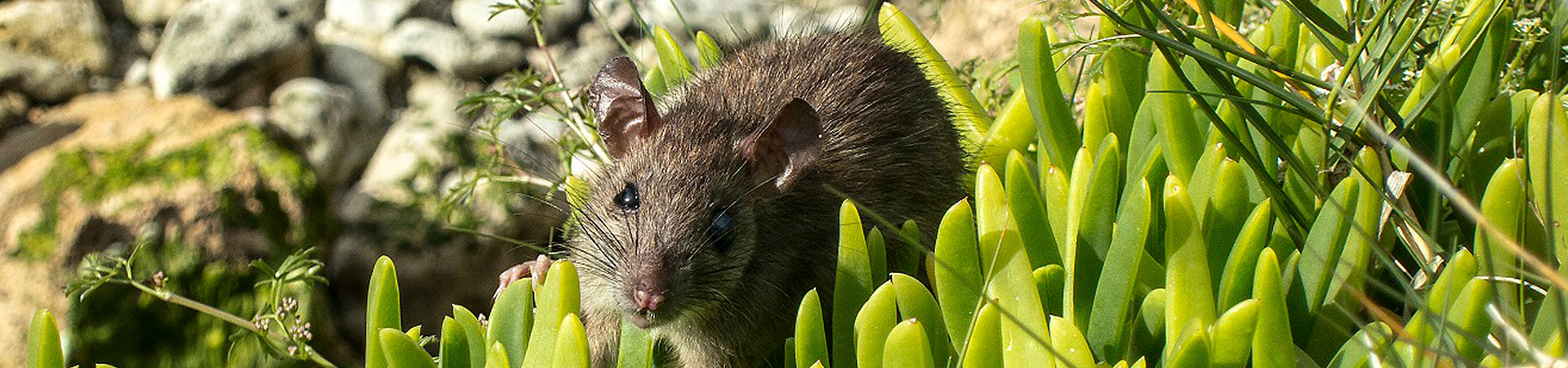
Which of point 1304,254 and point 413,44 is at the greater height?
point 1304,254

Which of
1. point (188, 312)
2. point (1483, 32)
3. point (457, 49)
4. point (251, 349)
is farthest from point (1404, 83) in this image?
point (457, 49)

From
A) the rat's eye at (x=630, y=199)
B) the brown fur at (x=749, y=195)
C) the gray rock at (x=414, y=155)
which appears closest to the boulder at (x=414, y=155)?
the gray rock at (x=414, y=155)

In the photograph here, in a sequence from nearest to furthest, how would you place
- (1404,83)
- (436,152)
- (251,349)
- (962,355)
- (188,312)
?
(962,355) → (1404,83) → (251,349) → (188,312) → (436,152)

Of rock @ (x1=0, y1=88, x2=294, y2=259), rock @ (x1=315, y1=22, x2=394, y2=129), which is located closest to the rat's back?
rock @ (x1=0, y1=88, x2=294, y2=259)

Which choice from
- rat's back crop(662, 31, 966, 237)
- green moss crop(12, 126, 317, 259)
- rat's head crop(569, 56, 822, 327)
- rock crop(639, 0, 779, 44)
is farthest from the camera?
rock crop(639, 0, 779, 44)

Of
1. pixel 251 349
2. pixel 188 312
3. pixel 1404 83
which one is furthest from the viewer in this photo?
pixel 188 312

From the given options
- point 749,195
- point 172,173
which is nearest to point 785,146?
point 749,195

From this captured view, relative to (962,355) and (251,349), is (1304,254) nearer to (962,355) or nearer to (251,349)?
(962,355)

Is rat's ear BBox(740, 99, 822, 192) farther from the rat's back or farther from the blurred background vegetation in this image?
the blurred background vegetation
